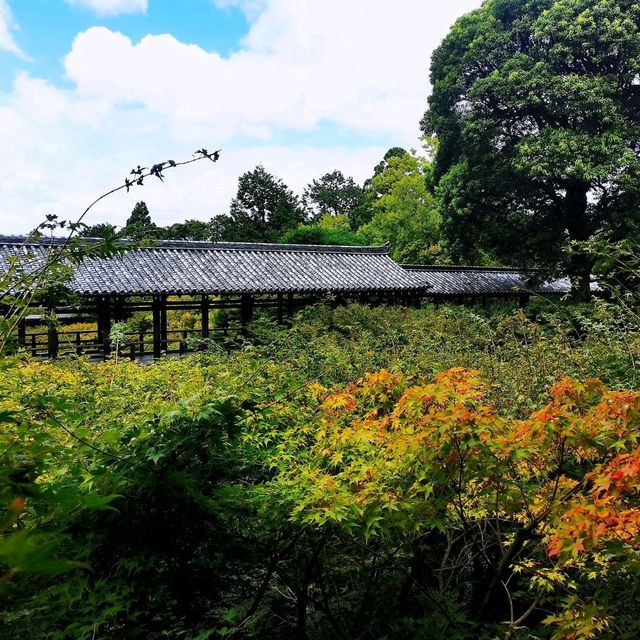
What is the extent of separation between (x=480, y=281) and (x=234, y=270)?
1049cm

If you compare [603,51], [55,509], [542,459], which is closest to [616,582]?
[542,459]

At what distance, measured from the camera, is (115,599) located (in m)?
1.83

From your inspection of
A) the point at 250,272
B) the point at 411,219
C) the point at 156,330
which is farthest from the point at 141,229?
the point at 411,219

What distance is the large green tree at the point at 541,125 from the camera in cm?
1652

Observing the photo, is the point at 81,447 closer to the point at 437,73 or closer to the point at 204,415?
the point at 204,415

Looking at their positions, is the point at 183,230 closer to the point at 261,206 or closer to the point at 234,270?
the point at 234,270

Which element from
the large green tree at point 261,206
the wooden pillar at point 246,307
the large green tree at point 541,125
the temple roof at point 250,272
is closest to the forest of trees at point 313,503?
the temple roof at point 250,272

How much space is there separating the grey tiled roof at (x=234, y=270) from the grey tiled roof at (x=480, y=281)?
2199 mm

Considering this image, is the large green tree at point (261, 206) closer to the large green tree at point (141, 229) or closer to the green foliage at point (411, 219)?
the green foliage at point (411, 219)

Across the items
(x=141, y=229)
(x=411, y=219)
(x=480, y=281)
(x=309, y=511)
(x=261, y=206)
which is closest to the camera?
(x=309, y=511)

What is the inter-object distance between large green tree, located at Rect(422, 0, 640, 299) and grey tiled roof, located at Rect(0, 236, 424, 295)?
3.98 m

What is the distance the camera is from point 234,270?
50.3 feet

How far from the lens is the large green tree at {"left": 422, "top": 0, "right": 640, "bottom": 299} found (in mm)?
16516

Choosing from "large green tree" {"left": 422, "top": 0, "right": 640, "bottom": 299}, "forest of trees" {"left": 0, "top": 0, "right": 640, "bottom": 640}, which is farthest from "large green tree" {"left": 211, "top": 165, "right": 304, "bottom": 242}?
"forest of trees" {"left": 0, "top": 0, "right": 640, "bottom": 640}
